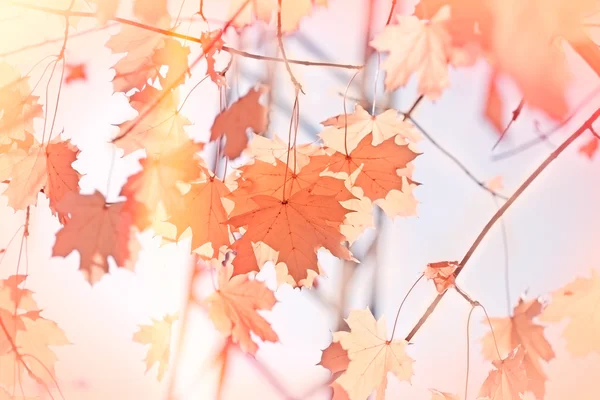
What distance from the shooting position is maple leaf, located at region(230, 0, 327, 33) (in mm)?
708

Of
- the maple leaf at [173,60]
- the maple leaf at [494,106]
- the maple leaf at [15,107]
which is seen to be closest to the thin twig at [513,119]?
the maple leaf at [494,106]

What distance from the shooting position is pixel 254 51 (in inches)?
29.4

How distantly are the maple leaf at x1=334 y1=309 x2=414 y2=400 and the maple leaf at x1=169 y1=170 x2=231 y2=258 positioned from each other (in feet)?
0.69

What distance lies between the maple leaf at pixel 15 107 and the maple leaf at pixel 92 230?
0.19 meters

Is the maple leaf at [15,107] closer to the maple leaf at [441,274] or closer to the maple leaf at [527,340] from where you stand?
the maple leaf at [441,274]

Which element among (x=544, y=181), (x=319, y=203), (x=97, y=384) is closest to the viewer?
(x=319, y=203)

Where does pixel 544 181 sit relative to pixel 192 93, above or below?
below

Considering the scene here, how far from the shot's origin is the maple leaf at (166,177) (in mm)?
649

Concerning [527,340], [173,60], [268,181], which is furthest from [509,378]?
[173,60]

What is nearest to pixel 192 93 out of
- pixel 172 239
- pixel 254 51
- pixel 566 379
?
pixel 254 51

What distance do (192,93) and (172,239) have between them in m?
0.23

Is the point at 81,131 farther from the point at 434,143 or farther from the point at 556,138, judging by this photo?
the point at 556,138

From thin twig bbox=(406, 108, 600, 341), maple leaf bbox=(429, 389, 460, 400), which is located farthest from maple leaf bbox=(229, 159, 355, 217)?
maple leaf bbox=(429, 389, 460, 400)

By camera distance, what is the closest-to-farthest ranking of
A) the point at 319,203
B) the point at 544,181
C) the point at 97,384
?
the point at 319,203 < the point at 544,181 < the point at 97,384
